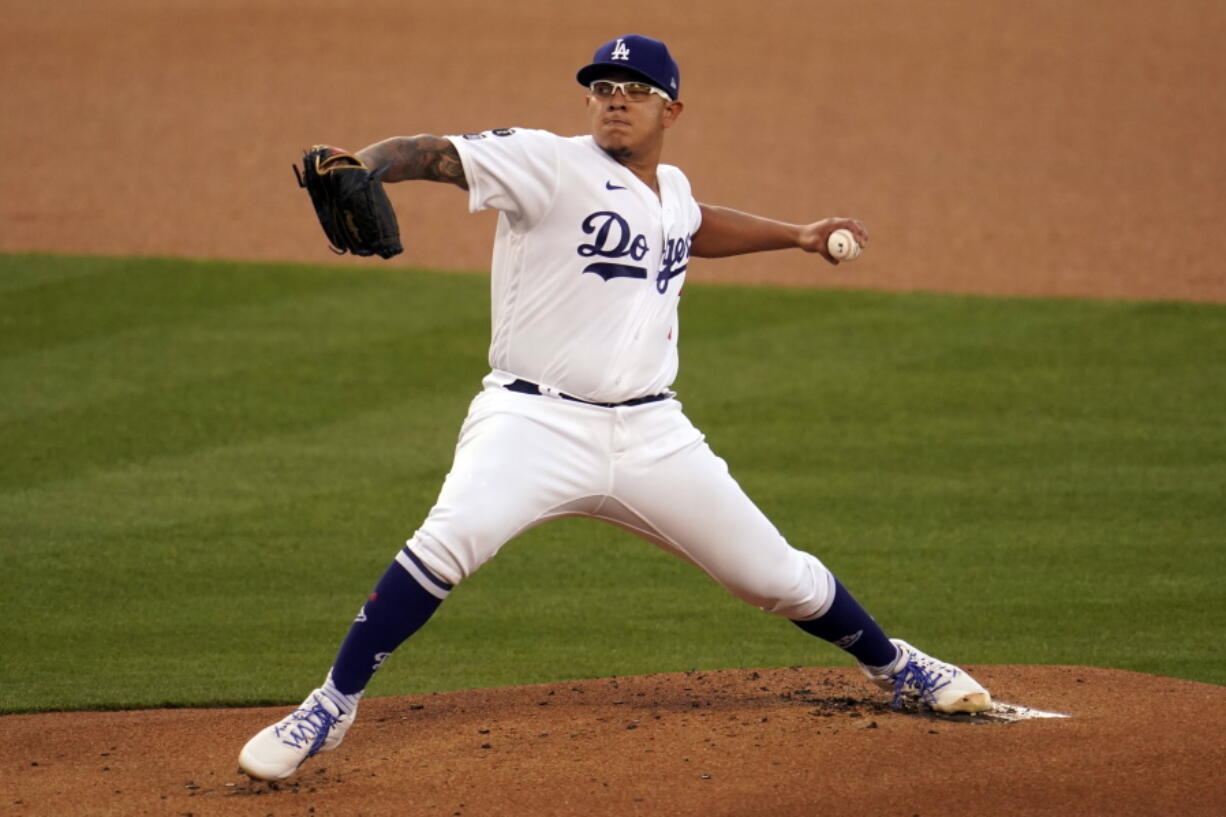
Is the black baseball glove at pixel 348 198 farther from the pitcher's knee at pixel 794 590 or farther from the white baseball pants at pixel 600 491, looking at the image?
the pitcher's knee at pixel 794 590

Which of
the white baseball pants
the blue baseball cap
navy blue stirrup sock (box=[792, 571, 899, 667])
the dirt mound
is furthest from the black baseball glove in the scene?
navy blue stirrup sock (box=[792, 571, 899, 667])

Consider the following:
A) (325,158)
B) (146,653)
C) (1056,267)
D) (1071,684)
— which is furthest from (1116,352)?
(325,158)

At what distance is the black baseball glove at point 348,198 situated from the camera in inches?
160

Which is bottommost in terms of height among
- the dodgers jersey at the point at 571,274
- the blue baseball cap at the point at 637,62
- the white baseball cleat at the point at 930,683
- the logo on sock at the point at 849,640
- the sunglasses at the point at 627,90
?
the white baseball cleat at the point at 930,683

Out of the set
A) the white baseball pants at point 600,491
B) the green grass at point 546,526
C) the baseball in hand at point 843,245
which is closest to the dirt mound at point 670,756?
the white baseball pants at point 600,491

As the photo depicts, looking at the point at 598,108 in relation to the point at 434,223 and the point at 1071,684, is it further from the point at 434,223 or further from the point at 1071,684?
the point at 434,223

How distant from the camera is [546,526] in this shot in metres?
7.90

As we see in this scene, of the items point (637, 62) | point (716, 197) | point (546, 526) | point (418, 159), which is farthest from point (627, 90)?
point (716, 197)

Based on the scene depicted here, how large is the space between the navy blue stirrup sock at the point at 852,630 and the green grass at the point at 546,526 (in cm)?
116

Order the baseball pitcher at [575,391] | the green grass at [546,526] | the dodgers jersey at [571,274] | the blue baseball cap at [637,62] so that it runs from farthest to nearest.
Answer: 1. the green grass at [546,526]
2. the blue baseball cap at [637,62]
3. the dodgers jersey at [571,274]
4. the baseball pitcher at [575,391]

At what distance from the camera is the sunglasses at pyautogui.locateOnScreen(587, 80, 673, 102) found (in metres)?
4.66

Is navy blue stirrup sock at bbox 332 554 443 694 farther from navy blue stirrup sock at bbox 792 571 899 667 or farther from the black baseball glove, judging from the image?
navy blue stirrup sock at bbox 792 571 899 667

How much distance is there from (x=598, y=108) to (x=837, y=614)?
4.82 feet

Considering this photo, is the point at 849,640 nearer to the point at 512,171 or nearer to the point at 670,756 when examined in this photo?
the point at 670,756
